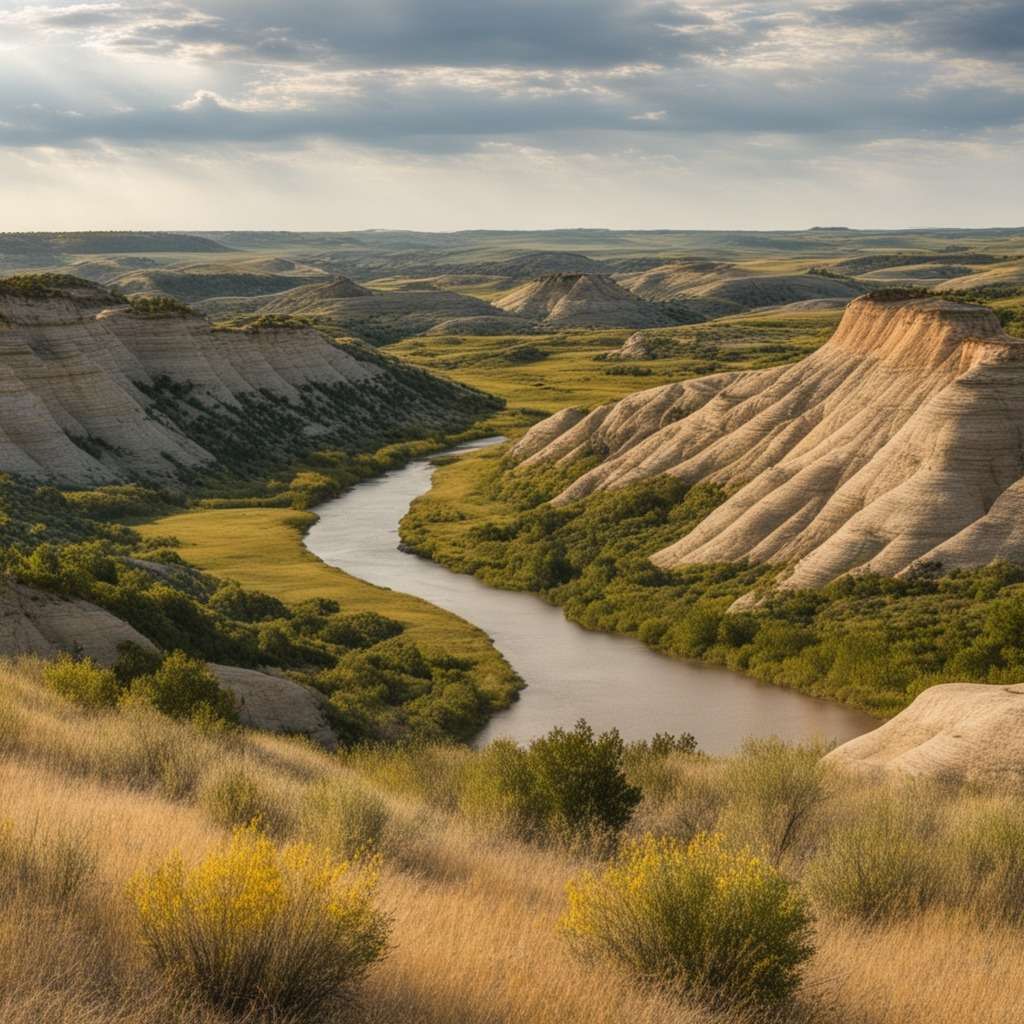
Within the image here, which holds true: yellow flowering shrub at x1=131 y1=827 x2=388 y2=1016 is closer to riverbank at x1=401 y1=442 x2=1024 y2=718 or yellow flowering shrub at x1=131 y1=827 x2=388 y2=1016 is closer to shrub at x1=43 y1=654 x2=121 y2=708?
shrub at x1=43 y1=654 x2=121 y2=708

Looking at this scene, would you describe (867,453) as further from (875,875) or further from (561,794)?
(875,875)

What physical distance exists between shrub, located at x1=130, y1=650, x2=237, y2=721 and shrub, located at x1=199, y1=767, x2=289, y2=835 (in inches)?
294

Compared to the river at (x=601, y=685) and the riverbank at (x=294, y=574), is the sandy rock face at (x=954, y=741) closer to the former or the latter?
the river at (x=601, y=685)

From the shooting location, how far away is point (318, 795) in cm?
1388

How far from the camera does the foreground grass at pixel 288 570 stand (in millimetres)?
40969

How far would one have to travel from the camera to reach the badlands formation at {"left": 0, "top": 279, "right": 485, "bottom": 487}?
64.2 meters

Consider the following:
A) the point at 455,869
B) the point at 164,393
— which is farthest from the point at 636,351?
the point at 455,869

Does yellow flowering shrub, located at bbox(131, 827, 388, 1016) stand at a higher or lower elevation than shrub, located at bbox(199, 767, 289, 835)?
higher

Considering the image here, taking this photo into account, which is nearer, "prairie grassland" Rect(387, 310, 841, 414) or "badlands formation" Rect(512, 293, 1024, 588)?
"badlands formation" Rect(512, 293, 1024, 588)

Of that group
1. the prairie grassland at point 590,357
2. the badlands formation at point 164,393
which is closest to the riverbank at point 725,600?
the badlands formation at point 164,393

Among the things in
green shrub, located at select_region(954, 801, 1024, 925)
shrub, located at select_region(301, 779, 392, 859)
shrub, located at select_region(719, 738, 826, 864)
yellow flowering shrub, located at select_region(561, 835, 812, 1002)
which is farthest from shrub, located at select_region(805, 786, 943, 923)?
shrub, located at select_region(301, 779, 392, 859)

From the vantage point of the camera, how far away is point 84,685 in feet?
67.7

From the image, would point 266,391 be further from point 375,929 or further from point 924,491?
point 375,929

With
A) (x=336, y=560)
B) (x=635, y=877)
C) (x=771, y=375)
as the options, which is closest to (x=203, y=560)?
(x=336, y=560)
